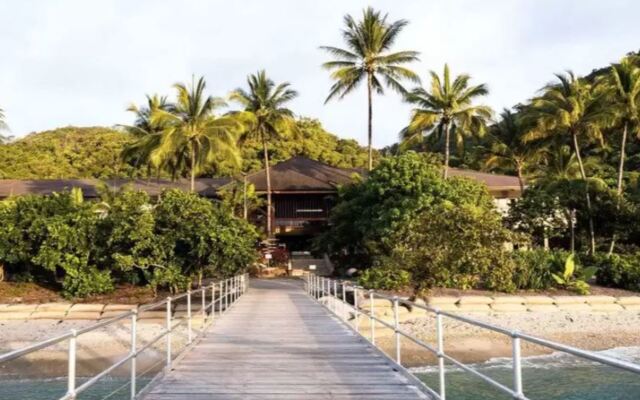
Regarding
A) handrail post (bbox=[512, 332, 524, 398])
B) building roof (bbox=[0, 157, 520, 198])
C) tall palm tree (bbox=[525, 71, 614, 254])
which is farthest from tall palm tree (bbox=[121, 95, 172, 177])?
handrail post (bbox=[512, 332, 524, 398])

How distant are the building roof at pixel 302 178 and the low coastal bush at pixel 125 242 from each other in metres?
15.6

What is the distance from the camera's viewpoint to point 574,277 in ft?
76.3

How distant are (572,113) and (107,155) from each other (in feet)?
136

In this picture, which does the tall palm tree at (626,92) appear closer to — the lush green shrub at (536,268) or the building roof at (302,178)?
the lush green shrub at (536,268)

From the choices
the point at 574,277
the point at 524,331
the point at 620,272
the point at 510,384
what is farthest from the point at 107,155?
the point at 510,384

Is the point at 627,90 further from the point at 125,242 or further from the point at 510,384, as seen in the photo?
Result: the point at 125,242

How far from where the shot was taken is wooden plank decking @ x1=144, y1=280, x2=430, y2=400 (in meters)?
6.12

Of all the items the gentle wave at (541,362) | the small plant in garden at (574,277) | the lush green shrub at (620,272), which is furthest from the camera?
the lush green shrub at (620,272)

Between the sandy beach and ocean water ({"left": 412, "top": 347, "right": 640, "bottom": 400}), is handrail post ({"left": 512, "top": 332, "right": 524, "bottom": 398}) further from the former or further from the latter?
the sandy beach

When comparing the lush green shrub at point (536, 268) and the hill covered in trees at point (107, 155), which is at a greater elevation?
the hill covered in trees at point (107, 155)

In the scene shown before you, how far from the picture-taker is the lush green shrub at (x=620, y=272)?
76.2 feet

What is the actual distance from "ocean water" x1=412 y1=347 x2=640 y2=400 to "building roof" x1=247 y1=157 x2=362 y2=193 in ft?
70.1

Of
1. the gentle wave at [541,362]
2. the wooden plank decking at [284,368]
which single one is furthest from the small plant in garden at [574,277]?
the wooden plank decking at [284,368]

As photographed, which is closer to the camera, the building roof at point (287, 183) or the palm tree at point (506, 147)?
the building roof at point (287, 183)
